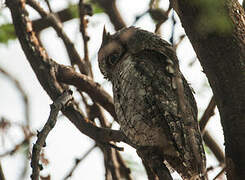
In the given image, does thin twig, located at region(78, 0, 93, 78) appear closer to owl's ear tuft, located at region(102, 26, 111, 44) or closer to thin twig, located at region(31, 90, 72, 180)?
owl's ear tuft, located at region(102, 26, 111, 44)

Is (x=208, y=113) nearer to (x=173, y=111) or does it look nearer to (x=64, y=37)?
(x=173, y=111)

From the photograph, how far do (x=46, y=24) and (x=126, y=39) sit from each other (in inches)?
47.1

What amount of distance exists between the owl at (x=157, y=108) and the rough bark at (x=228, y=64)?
0.37m

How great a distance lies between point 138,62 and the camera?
293cm

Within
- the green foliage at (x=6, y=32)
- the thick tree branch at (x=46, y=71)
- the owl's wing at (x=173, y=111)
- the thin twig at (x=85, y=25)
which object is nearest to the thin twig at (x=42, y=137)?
the thick tree branch at (x=46, y=71)

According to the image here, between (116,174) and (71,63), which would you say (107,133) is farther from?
(71,63)

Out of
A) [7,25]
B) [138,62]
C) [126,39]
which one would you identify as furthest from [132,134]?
[7,25]

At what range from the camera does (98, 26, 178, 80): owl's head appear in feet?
10.0

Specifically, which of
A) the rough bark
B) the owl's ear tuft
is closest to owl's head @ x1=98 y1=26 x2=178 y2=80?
the owl's ear tuft

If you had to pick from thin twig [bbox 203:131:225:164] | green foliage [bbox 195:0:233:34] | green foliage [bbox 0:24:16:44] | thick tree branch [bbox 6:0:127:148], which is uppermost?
green foliage [bbox 0:24:16:44]

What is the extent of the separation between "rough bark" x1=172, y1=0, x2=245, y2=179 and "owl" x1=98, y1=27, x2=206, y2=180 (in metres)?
0.37

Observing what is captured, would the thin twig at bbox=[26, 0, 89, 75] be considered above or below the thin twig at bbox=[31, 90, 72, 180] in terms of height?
above

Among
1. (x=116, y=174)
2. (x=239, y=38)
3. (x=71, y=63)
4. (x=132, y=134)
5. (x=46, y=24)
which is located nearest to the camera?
(x=239, y=38)

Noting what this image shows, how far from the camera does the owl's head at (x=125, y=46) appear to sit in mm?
3057
